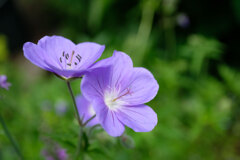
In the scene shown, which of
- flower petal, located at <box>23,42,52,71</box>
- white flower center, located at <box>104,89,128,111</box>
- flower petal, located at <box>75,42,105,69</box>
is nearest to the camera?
flower petal, located at <box>23,42,52,71</box>

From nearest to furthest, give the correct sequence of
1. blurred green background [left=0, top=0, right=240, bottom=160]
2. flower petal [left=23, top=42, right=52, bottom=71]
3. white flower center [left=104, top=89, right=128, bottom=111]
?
flower petal [left=23, top=42, right=52, bottom=71]
white flower center [left=104, top=89, right=128, bottom=111]
blurred green background [left=0, top=0, right=240, bottom=160]

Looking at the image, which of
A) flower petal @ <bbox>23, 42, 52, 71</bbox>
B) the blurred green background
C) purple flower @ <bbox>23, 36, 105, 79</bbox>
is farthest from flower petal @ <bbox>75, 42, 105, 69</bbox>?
the blurred green background

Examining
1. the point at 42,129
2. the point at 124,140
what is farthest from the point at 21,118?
the point at 124,140

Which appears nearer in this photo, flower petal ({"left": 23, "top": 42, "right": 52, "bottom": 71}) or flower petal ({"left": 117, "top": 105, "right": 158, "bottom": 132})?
flower petal ({"left": 23, "top": 42, "right": 52, "bottom": 71})

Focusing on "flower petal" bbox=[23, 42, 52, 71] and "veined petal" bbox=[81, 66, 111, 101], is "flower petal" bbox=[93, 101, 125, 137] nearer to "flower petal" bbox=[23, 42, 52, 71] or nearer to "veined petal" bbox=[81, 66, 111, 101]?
"veined petal" bbox=[81, 66, 111, 101]

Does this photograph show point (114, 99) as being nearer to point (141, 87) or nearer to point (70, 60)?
point (141, 87)

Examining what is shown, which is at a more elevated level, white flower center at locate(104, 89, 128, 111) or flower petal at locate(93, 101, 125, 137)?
white flower center at locate(104, 89, 128, 111)
